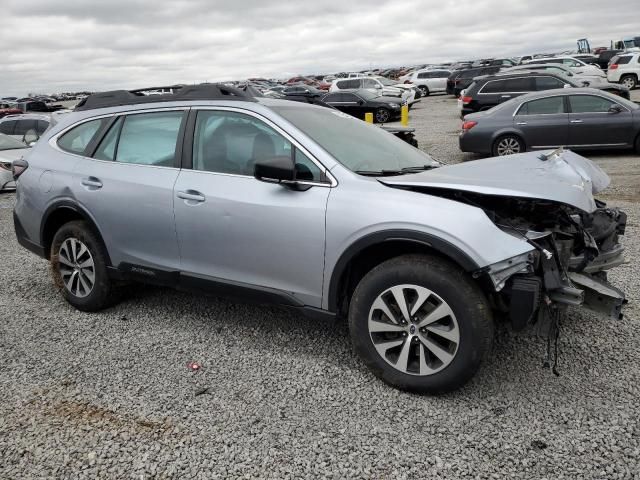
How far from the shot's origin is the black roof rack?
3.96m

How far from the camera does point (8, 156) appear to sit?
39.6 feet

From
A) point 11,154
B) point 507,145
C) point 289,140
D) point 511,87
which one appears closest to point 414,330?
point 289,140

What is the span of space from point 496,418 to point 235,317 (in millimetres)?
2192

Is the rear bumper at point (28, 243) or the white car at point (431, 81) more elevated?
the white car at point (431, 81)

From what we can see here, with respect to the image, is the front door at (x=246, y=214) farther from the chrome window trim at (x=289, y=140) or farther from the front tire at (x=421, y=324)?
the front tire at (x=421, y=324)

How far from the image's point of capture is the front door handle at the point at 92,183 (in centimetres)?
419

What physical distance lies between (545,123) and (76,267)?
9677 millimetres

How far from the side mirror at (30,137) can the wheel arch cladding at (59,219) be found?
33.9 feet

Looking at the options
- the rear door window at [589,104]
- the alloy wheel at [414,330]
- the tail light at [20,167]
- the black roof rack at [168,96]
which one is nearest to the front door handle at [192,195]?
the black roof rack at [168,96]

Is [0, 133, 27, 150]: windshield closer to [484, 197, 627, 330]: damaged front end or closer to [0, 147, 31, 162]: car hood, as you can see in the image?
[0, 147, 31, 162]: car hood

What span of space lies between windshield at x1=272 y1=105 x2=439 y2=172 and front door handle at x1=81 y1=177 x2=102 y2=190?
1531mm

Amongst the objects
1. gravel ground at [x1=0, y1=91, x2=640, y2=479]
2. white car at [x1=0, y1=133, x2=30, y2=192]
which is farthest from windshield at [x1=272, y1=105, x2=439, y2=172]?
white car at [x1=0, y1=133, x2=30, y2=192]

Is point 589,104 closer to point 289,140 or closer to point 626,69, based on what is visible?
point 289,140

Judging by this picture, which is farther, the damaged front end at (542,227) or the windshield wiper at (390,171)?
the windshield wiper at (390,171)
